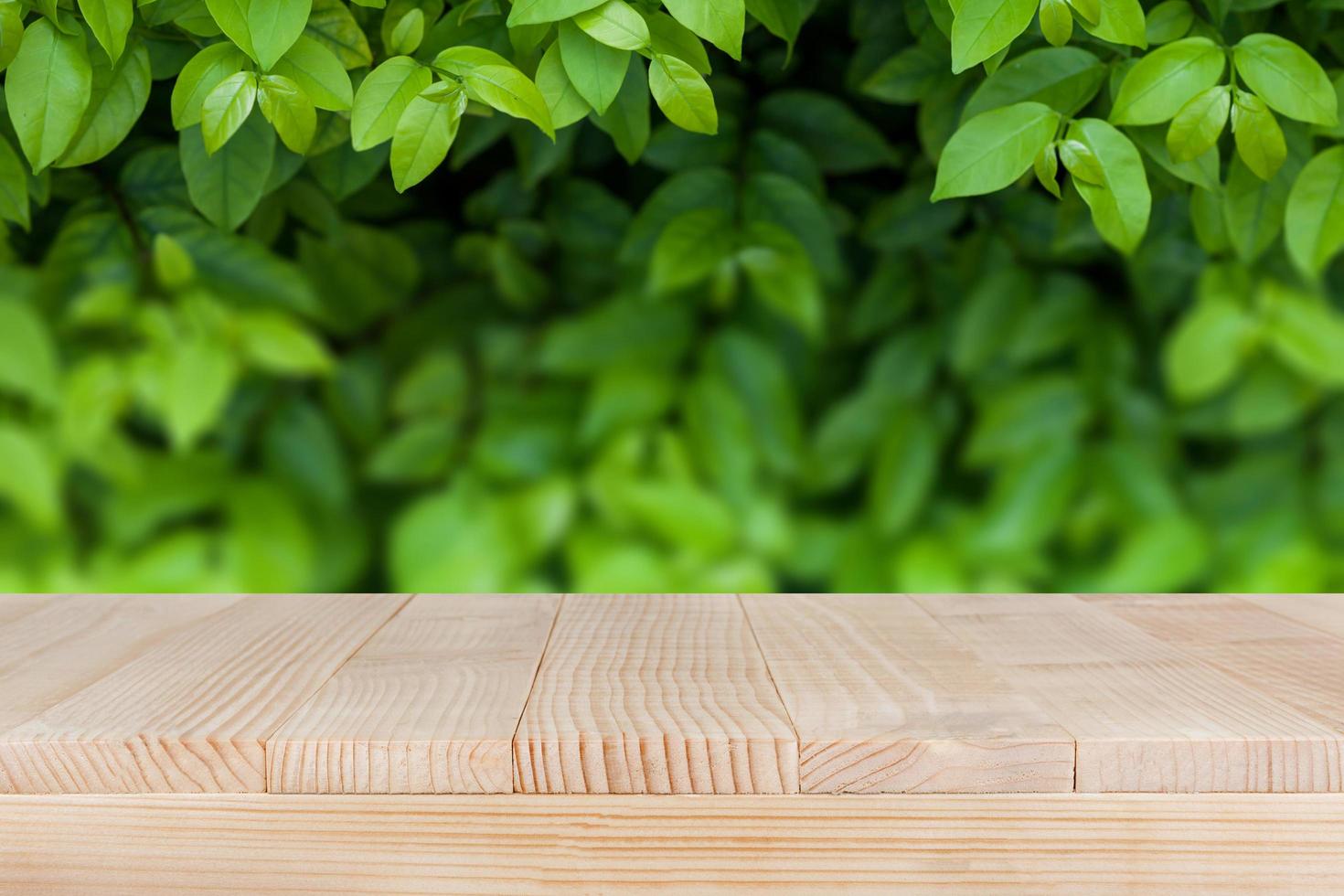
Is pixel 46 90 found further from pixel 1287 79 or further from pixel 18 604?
pixel 1287 79

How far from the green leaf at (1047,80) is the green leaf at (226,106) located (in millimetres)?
468

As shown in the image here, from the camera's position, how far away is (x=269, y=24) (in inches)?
24.1

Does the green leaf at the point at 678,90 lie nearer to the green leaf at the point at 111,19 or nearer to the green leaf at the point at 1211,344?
the green leaf at the point at 111,19

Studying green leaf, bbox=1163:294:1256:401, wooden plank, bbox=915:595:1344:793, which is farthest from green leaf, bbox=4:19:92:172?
green leaf, bbox=1163:294:1256:401

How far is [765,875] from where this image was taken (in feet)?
1.43

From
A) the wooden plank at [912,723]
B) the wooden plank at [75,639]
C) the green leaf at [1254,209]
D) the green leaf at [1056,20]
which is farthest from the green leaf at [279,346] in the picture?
the green leaf at [1254,209]

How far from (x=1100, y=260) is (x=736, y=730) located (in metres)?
0.82

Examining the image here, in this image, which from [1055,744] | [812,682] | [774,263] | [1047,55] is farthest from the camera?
[774,263]

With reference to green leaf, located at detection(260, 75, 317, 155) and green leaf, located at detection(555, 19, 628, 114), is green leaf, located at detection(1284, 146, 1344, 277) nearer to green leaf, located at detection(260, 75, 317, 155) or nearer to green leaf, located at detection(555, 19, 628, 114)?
green leaf, located at detection(555, 19, 628, 114)

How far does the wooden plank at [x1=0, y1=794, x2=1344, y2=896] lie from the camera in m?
0.43

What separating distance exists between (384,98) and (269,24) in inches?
2.9

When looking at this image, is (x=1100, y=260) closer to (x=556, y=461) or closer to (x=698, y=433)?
(x=698, y=433)

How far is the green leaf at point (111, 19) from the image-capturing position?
25.0 inches

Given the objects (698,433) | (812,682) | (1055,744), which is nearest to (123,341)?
(698,433)
